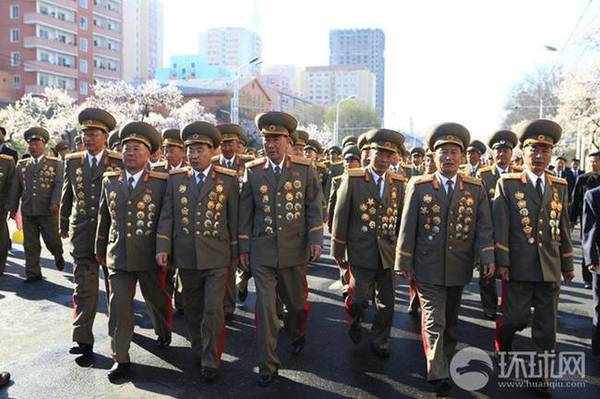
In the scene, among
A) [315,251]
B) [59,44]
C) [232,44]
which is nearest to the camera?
[315,251]

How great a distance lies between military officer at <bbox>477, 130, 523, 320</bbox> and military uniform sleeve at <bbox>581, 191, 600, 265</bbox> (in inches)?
59.3

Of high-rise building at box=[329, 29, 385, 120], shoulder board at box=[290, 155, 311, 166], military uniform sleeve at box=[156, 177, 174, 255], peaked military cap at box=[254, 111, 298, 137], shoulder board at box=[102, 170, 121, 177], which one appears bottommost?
military uniform sleeve at box=[156, 177, 174, 255]

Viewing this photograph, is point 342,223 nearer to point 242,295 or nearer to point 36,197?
point 242,295

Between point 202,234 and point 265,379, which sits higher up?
point 202,234

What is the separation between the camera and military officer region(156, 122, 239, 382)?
16.3 ft

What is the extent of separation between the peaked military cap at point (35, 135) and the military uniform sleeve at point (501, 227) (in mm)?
7092

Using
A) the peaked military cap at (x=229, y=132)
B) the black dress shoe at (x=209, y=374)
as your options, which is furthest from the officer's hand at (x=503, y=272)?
the peaked military cap at (x=229, y=132)

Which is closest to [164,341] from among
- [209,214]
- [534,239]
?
[209,214]

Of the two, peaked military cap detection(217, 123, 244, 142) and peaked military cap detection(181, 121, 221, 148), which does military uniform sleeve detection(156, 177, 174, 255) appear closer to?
peaked military cap detection(181, 121, 221, 148)

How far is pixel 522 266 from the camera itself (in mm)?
4793

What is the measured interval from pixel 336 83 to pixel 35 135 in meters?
118

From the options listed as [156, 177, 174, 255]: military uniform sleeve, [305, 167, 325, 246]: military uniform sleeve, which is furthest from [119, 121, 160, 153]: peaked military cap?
[305, 167, 325, 246]: military uniform sleeve

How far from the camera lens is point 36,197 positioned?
8570mm

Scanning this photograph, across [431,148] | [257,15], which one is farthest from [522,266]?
[257,15]
